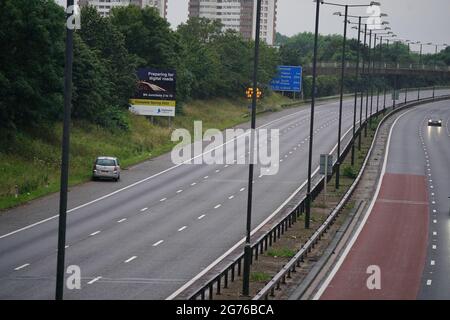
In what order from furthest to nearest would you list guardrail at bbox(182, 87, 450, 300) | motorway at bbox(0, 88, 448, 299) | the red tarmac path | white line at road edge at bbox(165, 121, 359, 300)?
motorway at bbox(0, 88, 448, 299) → the red tarmac path → white line at road edge at bbox(165, 121, 359, 300) → guardrail at bbox(182, 87, 450, 300)

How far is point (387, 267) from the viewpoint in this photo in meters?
37.4

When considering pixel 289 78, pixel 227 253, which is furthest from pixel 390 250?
pixel 289 78

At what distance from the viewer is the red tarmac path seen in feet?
107

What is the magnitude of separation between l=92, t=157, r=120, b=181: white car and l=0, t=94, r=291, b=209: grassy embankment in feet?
2.80

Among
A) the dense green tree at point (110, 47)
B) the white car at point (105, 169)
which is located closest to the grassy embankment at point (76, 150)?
the white car at point (105, 169)

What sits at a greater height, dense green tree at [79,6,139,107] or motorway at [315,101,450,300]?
dense green tree at [79,6,139,107]

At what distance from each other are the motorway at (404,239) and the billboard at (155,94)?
728 inches

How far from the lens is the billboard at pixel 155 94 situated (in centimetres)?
9019

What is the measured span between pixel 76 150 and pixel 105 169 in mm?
9210

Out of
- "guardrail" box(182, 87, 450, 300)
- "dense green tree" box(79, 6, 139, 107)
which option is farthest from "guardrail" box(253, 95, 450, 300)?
"dense green tree" box(79, 6, 139, 107)

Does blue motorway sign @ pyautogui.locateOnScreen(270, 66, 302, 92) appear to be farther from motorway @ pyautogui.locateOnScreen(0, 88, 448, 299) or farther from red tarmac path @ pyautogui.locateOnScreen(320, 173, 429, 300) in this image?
red tarmac path @ pyautogui.locateOnScreen(320, 173, 429, 300)

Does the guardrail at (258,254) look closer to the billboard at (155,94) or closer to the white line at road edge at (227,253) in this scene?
the white line at road edge at (227,253)

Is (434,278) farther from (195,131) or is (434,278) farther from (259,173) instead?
(195,131)
